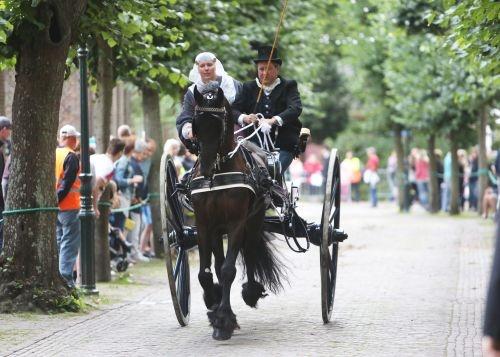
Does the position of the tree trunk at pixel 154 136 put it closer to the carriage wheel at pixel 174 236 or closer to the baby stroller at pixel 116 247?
the baby stroller at pixel 116 247

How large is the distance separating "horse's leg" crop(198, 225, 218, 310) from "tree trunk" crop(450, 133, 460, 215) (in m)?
23.8

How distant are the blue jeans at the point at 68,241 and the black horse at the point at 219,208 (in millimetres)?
3725

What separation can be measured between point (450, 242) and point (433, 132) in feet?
35.6

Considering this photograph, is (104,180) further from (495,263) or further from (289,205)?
(495,263)

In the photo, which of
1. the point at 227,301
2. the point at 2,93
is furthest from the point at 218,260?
the point at 2,93

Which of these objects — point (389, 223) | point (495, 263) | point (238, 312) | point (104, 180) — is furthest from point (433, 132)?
point (495, 263)

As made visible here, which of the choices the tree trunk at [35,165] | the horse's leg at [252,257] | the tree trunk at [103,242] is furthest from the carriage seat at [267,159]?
the tree trunk at [103,242]

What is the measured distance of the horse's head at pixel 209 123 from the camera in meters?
9.52

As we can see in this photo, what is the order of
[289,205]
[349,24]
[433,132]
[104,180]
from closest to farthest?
[289,205] → [104,180] → [433,132] → [349,24]

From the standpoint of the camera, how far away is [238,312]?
12109mm

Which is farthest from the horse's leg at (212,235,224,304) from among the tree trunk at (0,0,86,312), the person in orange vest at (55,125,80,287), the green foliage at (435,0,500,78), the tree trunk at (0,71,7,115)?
the tree trunk at (0,71,7,115)

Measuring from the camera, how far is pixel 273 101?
11.2 meters

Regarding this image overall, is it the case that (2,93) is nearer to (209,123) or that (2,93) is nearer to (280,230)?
(280,230)

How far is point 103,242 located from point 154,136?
4760 millimetres
